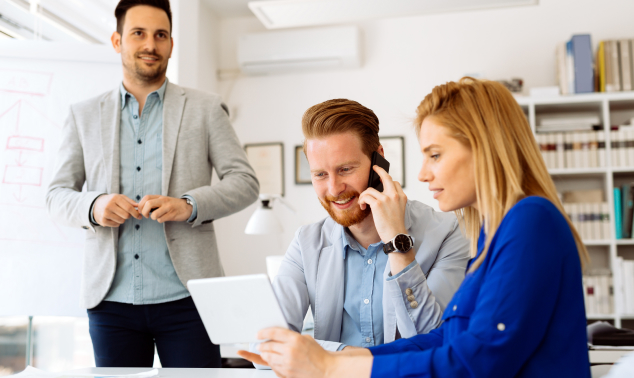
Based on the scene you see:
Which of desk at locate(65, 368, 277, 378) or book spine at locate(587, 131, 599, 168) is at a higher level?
book spine at locate(587, 131, 599, 168)

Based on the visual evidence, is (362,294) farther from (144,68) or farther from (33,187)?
(33,187)

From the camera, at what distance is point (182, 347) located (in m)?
1.63

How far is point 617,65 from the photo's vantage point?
3.69m

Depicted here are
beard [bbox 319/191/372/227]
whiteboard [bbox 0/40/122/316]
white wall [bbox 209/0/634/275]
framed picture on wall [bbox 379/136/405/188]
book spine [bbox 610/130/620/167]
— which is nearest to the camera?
beard [bbox 319/191/372/227]

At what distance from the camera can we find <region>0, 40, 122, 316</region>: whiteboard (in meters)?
2.04

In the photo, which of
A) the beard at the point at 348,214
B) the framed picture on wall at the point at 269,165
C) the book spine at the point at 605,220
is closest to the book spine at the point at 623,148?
the book spine at the point at 605,220

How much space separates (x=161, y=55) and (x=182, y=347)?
964 mm

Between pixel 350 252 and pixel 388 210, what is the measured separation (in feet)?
0.75

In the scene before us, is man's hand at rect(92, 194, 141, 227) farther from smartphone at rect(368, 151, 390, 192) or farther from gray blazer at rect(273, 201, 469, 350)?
smartphone at rect(368, 151, 390, 192)

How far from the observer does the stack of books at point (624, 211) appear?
359 centimetres

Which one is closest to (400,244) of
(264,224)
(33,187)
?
(33,187)

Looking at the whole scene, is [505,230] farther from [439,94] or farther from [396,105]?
[396,105]

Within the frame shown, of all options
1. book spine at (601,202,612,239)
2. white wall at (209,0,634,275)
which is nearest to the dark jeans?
white wall at (209,0,634,275)

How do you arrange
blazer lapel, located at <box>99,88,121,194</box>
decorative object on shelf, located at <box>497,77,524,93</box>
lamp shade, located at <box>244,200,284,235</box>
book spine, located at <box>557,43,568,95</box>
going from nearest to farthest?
1. blazer lapel, located at <box>99,88,121,194</box>
2. lamp shade, located at <box>244,200,284,235</box>
3. book spine, located at <box>557,43,568,95</box>
4. decorative object on shelf, located at <box>497,77,524,93</box>
